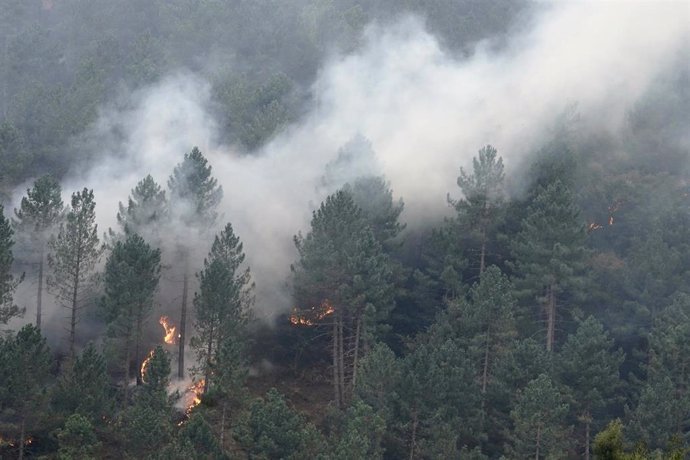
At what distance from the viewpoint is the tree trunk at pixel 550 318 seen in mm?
48438

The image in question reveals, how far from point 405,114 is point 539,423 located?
4554 centimetres

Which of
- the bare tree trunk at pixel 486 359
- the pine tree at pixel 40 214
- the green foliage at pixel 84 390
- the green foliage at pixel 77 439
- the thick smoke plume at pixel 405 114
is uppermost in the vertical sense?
the thick smoke plume at pixel 405 114

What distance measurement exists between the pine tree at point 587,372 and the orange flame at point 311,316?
14460mm

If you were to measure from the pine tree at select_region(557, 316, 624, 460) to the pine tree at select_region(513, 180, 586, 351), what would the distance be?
570cm

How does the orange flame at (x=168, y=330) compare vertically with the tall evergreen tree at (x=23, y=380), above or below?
above

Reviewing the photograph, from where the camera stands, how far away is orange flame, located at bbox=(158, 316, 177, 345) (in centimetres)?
5472

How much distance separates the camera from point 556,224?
49.1 meters

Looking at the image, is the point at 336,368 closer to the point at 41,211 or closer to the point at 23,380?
the point at 23,380

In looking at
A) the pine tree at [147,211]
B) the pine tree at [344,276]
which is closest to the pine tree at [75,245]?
the pine tree at [147,211]

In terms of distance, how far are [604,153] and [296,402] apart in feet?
124

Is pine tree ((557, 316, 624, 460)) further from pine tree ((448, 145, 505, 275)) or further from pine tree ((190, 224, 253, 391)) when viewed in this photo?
pine tree ((190, 224, 253, 391))

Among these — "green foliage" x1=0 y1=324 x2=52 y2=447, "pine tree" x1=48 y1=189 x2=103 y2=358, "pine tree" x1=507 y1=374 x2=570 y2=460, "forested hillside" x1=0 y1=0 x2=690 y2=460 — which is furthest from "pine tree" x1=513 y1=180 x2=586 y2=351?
"green foliage" x1=0 y1=324 x2=52 y2=447

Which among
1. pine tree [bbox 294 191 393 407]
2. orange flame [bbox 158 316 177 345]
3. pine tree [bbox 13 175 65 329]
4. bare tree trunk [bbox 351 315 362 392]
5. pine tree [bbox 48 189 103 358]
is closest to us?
pine tree [bbox 48 189 103 358]

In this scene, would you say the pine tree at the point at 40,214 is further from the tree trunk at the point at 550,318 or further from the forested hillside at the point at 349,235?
the tree trunk at the point at 550,318
